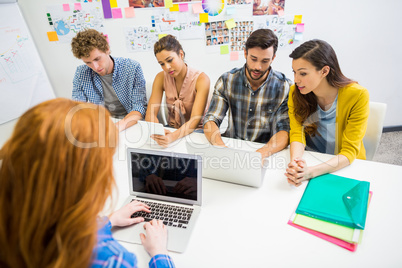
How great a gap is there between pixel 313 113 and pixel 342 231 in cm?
71

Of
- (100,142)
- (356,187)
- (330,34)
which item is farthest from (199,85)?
(330,34)

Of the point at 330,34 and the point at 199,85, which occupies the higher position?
the point at 330,34

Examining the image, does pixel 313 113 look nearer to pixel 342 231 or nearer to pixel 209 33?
pixel 342 231

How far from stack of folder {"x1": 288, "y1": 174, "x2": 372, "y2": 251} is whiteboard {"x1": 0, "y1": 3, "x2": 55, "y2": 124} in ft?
7.38

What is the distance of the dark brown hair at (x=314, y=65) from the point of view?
3.98 feet

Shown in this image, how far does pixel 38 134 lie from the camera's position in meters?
0.50

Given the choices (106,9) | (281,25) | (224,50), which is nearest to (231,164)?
(224,50)

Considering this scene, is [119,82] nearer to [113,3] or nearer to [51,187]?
[113,3]

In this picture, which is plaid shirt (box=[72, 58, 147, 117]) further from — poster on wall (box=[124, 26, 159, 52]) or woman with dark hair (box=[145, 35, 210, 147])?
poster on wall (box=[124, 26, 159, 52])

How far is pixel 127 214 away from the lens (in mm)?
924

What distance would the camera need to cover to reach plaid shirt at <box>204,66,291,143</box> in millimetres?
1507

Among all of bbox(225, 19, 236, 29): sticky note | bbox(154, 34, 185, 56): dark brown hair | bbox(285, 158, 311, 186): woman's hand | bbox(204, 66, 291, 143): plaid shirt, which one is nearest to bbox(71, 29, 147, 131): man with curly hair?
bbox(154, 34, 185, 56): dark brown hair

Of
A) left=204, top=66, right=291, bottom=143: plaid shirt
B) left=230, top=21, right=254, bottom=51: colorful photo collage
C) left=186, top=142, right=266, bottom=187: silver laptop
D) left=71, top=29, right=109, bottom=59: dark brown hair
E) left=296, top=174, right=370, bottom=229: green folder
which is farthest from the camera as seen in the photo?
left=230, top=21, right=254, bottom=51: colorful photo collage

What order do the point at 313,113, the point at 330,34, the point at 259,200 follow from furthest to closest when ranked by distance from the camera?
the point at 330,34 < the point at 313,113 < the point at 259,200
